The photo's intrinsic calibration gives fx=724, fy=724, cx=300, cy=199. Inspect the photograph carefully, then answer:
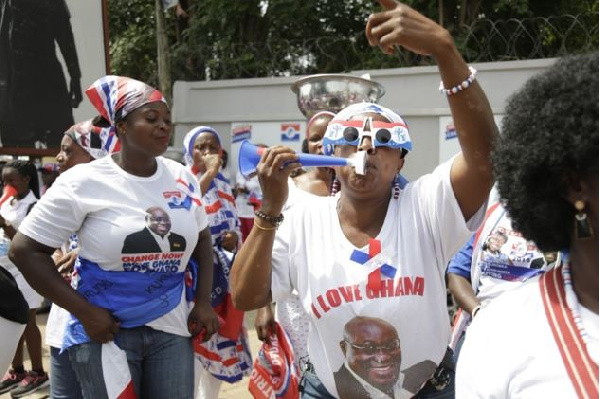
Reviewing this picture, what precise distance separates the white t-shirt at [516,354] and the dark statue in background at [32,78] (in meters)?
4.36

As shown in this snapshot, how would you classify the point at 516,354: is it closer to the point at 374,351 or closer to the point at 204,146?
the point at 374,351

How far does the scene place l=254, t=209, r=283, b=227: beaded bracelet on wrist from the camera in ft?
8.07

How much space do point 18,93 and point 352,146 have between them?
356cm

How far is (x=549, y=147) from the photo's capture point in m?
1.47

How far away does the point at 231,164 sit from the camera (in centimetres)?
1255

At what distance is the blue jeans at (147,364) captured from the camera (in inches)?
127

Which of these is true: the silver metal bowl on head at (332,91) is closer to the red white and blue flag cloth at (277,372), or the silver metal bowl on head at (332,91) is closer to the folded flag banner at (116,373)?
the red white and blue flag cloth at (277,372)

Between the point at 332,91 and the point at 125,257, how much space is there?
87.7 inches

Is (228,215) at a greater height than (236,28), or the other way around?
(236,28)

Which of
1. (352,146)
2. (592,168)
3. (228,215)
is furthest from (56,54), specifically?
(592,168)

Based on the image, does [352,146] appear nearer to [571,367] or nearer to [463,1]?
[571,367]

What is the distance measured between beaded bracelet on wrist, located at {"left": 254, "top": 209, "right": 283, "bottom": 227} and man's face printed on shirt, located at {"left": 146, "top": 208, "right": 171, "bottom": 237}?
3.12ft

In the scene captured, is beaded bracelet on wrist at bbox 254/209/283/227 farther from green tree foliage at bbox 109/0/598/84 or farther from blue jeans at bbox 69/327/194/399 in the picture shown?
green tree foliage at bbox 109/0/598/84

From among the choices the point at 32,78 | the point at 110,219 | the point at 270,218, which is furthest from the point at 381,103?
the point at 270,218
